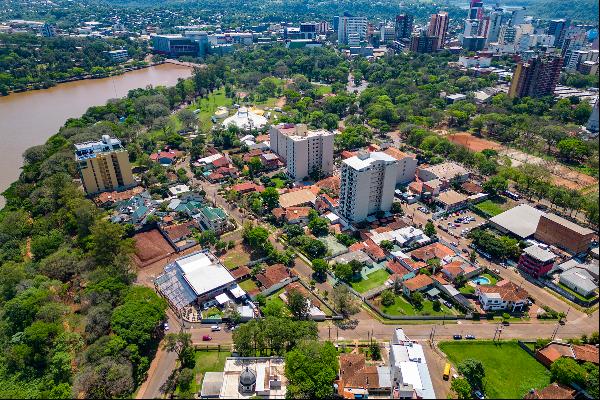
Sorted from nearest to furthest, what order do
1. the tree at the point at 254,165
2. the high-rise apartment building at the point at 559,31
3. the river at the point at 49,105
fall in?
the tree at the point at 254,165
the river at the point at 49,105
the high-rise apartment building at the point at 559,31

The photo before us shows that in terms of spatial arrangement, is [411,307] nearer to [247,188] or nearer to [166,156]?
[247,188]

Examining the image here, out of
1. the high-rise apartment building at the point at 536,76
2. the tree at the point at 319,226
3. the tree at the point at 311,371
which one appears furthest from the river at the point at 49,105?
the high-rise apartment building at the point at 536,76

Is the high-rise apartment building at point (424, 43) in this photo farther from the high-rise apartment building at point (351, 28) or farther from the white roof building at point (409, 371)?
the white roof building at point (409, 371)

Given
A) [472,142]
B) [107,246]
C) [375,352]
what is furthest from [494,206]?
[107,246]

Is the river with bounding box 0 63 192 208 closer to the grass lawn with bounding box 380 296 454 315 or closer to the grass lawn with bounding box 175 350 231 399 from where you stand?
the grass lawn with bounding box 175 350 231 399

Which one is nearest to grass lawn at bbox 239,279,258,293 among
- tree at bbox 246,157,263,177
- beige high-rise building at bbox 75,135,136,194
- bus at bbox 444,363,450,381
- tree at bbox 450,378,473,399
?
bus at bbox 444,363,450,381

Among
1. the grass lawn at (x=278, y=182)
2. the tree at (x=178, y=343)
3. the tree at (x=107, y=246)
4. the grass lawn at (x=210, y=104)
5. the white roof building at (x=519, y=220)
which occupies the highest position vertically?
the tree at (x=107, y=246)

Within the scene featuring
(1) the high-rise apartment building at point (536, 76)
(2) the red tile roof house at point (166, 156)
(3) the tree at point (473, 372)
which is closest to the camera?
(3) the tree at point (473, 372)
